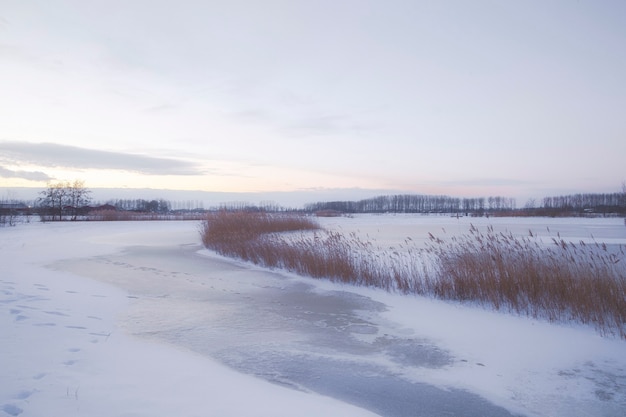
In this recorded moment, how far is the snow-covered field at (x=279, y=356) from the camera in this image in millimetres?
3326

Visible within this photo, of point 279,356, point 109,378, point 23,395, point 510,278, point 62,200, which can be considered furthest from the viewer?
point 62,200

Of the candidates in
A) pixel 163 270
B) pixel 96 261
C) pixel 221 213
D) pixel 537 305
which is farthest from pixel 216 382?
pixel 221 213

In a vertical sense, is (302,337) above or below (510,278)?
below

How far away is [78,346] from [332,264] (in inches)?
256

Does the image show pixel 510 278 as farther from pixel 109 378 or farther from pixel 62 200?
pixel 62 200

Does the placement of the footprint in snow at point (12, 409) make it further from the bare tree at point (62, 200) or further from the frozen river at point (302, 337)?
the bare tree at point (62, 200)

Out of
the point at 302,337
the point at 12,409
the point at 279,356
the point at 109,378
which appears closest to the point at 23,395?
the point at 12,409

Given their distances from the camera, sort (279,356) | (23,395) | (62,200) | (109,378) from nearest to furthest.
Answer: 1. (23,395)
2. (109,378)
3. (279,356)
4. (62,200)

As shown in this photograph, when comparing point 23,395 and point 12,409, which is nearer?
point 12,409

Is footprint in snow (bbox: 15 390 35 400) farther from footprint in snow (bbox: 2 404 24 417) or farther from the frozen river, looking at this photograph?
the frozen river

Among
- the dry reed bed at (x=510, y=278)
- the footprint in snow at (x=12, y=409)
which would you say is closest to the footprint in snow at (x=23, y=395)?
the footprint in snow at (x=12, y=409)

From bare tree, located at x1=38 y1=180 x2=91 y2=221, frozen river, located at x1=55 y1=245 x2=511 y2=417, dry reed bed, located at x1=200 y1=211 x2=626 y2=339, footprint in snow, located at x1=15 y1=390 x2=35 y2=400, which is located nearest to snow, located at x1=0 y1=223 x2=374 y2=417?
footprint in snow, located at x1=15 y1=390 x2=35 y2=400

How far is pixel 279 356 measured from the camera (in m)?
4.73

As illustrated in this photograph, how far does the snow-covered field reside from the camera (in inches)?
131
